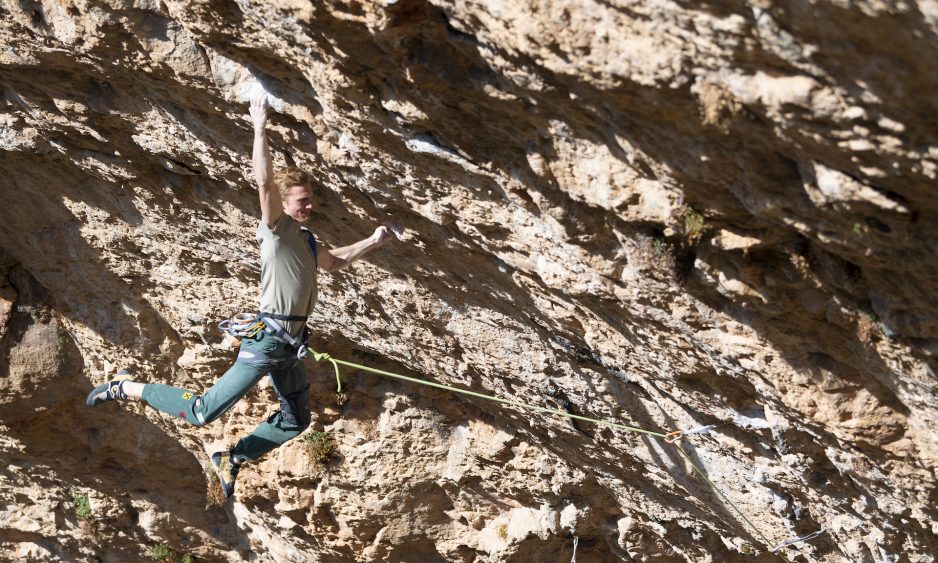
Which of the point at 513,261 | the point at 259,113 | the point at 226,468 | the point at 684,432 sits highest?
the point at 259,113

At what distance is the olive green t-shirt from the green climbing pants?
0.18 meters

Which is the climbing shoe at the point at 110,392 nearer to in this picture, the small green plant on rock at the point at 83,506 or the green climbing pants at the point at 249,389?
the green climbing pants at the point at 249,389

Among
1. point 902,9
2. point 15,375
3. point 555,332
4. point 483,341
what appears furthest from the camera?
point 15,375

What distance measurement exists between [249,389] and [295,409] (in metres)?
0.49

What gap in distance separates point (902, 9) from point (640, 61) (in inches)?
33.1

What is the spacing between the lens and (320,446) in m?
8.10

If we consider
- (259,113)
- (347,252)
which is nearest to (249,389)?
(347,252)

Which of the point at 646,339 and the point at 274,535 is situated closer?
the point at 646,339

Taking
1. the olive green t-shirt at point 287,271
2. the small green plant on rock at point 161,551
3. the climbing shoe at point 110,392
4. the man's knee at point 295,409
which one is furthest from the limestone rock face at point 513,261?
the climbing shoe at point 110,392

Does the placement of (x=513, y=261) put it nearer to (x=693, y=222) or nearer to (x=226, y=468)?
(x=693, y=222)

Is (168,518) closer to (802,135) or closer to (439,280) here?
(439,280)

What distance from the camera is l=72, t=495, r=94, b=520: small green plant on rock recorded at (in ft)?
31.7

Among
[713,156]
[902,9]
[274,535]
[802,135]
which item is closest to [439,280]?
[713,156]

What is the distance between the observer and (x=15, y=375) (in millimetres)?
8430
